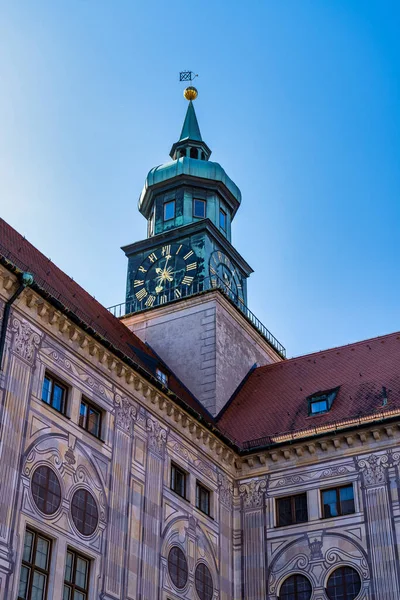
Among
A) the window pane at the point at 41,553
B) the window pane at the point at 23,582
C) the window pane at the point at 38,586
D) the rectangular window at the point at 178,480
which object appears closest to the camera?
the window pane at the point at 23,582

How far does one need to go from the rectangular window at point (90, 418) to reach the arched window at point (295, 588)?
7.49 m

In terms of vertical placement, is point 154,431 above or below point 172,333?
below

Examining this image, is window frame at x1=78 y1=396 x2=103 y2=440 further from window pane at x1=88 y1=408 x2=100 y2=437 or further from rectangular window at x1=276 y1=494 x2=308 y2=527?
rectangular window at x1=276 y1=494 x2=308 y2=527

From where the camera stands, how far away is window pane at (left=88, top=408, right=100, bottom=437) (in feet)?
76.8

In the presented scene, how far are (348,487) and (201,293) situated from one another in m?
10.5

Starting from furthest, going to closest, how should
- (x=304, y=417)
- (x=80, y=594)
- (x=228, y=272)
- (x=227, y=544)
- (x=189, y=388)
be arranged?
(x=228, y=272)
(x=189, y=388)
(x=304, y=417)
(x=227, y=544)
(x=80, y=594)

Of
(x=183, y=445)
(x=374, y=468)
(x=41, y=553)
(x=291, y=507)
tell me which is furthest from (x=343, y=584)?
(x=41, y=553)

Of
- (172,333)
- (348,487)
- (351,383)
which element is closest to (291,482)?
(348,487)

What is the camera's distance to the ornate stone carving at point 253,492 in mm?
28500

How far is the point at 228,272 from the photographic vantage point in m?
38.5

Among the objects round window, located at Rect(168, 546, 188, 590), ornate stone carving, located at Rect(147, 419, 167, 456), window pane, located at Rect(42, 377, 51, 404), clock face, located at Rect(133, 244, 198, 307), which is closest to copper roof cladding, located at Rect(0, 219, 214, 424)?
ornate stone carving, located at Rect(147, 419, 167, 456)

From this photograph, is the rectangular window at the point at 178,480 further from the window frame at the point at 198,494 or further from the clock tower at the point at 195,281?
the clock tower at the point at 195,281

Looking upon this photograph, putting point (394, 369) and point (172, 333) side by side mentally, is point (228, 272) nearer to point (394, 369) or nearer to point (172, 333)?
point (172, 333)

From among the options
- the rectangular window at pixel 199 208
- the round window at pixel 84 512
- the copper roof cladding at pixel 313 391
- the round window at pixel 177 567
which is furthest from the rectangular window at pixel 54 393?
Answer: the rectangular window at pixel 199 208
